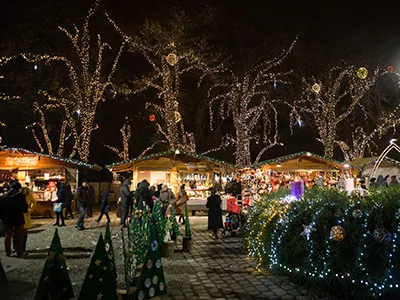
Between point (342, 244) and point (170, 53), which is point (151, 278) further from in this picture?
point (170, 53)

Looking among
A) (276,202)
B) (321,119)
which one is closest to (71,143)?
(321,119)

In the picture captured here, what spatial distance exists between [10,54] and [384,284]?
19605 millimetres

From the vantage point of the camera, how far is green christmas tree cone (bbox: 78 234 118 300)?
4.14 m

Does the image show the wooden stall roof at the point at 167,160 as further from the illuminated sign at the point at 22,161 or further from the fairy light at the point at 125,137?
the fairy light at the point at 125,137


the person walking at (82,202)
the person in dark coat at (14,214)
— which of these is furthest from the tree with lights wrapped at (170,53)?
the person in dark coat at (14,214)

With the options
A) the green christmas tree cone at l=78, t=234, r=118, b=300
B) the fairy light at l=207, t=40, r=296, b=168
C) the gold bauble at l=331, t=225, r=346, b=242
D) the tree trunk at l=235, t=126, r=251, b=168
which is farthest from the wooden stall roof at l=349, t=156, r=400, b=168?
the green christmas tree cone at l=78, t=234, r=118, b=300

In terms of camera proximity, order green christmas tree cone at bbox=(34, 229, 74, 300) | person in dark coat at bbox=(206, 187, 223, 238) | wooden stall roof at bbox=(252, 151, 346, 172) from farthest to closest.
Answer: wooden stall roof at bbox=(252, 151, 346, 172) → person in dark coat at bbox=(206, 187, 223, 238) → green christmas tree cone at bbox=(34, 229, 74, 300)

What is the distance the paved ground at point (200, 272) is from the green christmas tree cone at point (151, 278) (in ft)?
2.90

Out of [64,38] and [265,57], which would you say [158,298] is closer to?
[64,38]

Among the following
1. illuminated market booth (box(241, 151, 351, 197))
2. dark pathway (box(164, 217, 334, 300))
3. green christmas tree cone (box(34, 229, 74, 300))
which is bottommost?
dark pathway (box(164, 217, 334, 300))

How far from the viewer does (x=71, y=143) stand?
28141 millimetres

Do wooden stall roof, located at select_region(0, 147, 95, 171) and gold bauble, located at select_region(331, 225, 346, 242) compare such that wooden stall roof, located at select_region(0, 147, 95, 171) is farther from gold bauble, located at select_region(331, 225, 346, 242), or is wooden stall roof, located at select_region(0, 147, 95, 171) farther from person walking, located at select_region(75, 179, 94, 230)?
gold bauble, located at select_region(331, 225, 346, 242)

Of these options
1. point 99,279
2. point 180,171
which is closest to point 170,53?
point 180,171

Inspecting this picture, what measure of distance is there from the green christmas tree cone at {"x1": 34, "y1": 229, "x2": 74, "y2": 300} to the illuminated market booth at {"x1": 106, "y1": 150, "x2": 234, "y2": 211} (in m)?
14.1
